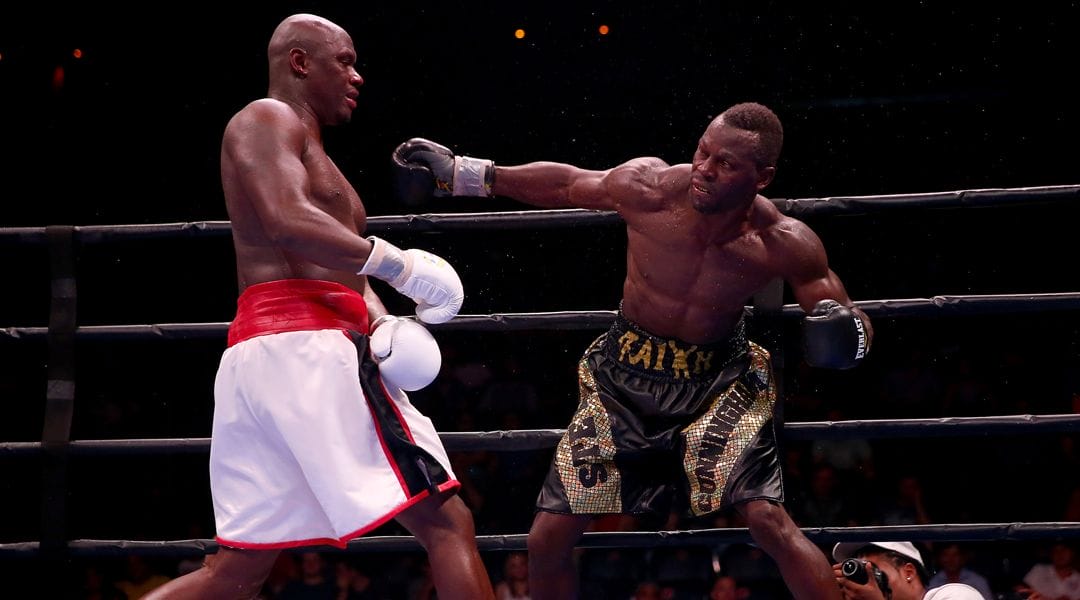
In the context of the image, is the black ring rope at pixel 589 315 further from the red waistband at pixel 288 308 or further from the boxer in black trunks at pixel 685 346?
the red waistband at pixel 288 308

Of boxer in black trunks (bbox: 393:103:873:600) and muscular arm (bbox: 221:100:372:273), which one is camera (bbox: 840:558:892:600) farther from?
muscular arm (bbox: 221:100:372:273)

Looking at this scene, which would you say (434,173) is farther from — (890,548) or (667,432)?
(890,548)

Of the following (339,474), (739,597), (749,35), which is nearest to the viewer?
(339,474)

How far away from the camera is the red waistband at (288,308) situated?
7.52 feet

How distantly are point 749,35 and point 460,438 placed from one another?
4.14 m

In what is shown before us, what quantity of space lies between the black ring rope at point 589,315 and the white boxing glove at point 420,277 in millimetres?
371

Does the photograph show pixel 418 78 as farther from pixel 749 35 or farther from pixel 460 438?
pixel 460 438

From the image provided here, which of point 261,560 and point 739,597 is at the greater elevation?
point 261,560

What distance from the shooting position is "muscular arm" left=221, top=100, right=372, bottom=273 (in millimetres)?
2174

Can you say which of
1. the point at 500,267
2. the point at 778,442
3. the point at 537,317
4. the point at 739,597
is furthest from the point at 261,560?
the point at 500,267

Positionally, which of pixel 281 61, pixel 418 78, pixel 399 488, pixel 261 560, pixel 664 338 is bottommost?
pixel 261 560

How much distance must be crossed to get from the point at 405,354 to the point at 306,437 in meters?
0.26

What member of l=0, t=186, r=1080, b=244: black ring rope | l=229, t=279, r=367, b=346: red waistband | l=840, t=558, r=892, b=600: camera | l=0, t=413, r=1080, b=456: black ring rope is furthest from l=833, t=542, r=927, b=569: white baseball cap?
l=229, t=279, r=367, b=346: red waistband

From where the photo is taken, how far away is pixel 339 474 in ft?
7.16
